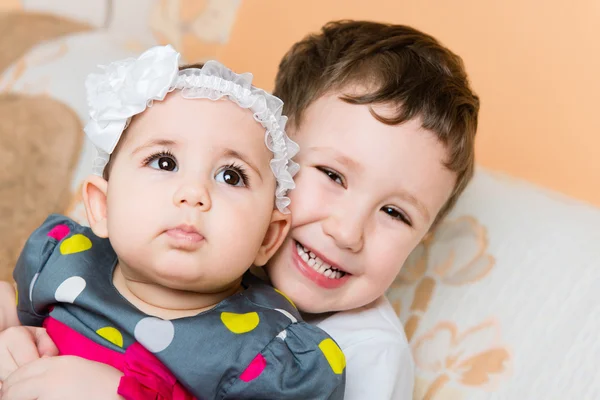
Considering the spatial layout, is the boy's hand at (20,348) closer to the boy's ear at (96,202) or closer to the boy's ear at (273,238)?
the boy's ear at (96,202)

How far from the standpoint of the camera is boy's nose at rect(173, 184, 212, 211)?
103 cm

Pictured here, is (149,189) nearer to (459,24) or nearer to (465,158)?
(465,158)

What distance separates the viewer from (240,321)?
3.70 ft

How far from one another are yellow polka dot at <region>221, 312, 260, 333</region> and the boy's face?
0.19 meters

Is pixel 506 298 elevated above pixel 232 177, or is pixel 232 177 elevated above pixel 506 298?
pixel 232 177

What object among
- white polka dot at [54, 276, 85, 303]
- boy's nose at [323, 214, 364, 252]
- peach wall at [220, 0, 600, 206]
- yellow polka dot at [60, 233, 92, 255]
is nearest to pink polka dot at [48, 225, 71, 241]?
yellow polka dot at [60, 233, 92, 255]

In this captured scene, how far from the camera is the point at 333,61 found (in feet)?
4.61

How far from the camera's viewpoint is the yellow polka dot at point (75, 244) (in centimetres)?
124

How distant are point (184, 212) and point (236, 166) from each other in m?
0.12

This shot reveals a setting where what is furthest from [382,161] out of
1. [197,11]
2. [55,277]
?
[197,11]

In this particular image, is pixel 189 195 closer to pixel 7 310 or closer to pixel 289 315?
pixel 289 315

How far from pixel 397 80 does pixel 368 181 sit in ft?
0.65

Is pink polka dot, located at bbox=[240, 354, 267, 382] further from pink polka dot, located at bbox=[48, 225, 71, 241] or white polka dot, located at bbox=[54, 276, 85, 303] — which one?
pink polka dot, located at bbox=[48, 225, 71, 241]

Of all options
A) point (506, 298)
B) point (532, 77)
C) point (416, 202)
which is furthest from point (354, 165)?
point (532, 77)
